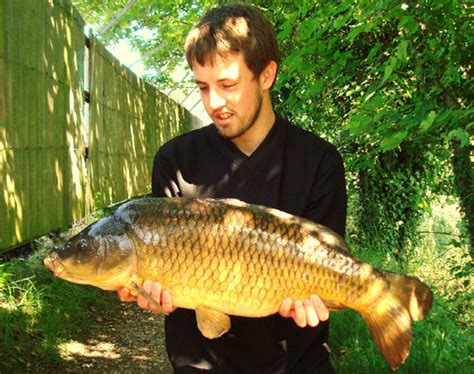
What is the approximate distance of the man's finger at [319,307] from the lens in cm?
176

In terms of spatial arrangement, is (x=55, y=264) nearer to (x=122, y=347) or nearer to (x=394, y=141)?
(x=394, y=141)

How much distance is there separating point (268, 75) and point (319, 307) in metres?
0.92

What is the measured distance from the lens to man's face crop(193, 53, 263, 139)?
194cm

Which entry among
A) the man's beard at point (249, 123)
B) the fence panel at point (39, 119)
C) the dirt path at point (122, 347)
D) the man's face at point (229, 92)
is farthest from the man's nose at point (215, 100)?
the dirt path at point (122, 347)

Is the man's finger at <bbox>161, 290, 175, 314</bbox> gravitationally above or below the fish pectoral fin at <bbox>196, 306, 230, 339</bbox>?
above

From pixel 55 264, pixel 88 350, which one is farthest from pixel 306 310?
pixel 88 350

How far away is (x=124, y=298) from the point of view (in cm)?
186

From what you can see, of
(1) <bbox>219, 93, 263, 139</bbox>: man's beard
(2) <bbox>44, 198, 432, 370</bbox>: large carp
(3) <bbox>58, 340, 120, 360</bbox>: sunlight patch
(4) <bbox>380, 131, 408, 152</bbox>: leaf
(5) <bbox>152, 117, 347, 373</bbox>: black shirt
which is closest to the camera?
(2) <bbox>44, 198, 432, 370</bbox>: large carp

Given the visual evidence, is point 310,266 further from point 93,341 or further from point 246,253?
point 93,341

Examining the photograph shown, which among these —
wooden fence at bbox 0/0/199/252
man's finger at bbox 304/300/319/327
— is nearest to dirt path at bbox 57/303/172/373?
wooden fence at bbox 0/0/199/252

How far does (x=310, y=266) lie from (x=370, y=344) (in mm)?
1758

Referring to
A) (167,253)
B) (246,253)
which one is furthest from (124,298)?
(246,253)

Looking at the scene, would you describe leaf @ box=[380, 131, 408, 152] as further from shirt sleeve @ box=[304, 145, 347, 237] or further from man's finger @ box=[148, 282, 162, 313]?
man's finger @ box=[148, 282, 162, 313]

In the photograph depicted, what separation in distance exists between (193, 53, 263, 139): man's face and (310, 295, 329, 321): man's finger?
0.64 m
